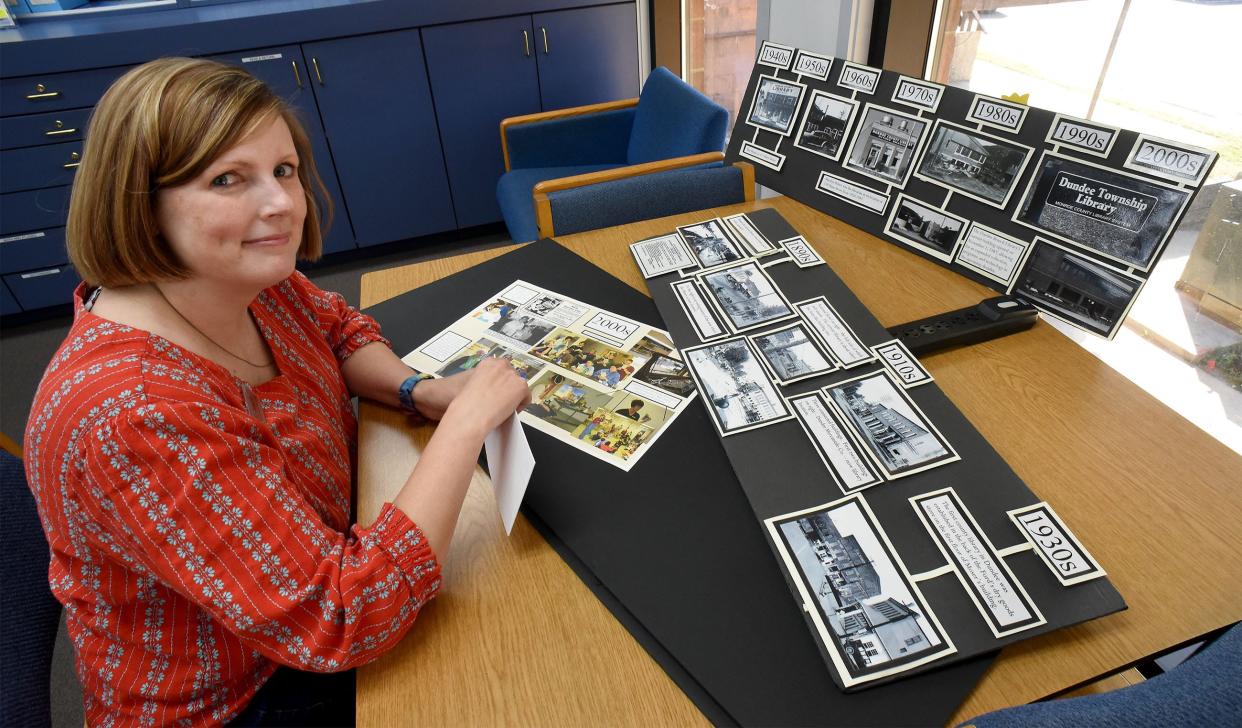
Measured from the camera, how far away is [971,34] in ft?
5.50

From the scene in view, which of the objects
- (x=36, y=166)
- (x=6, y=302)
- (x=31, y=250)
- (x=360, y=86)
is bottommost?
(x=6, y=302)

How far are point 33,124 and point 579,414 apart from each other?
9.84 ft

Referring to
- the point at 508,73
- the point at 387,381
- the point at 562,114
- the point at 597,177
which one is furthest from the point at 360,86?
the point at 387,381

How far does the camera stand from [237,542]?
68cm

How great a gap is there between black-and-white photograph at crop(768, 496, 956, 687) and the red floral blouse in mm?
433

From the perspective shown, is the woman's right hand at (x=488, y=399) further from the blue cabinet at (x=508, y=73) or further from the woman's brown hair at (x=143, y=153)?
the blue cabinet at (x=508, y=73)

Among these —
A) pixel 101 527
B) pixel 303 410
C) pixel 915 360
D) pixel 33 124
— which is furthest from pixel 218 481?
pixel 33 124

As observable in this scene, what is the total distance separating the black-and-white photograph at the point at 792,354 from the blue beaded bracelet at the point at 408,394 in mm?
568

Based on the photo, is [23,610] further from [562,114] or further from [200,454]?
[562,114]

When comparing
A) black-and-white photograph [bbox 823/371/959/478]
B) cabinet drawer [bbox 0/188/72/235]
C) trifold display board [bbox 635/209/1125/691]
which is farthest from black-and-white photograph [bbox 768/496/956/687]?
cabinet drawer [bbox 0/188/72/235]

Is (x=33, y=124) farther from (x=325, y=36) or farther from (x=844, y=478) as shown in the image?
(x=844, y=478)

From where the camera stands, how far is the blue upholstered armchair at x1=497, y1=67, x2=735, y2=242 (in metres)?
1.63

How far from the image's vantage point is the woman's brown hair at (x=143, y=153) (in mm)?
737

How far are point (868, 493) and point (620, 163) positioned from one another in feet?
7.31
